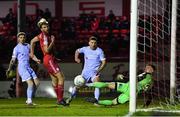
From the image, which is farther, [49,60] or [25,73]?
[25,73]

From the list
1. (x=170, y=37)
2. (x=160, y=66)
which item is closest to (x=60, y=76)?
(x=170, y=37)

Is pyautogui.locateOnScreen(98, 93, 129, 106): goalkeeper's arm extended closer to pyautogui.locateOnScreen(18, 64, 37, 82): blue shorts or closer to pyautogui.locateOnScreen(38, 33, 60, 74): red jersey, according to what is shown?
pyautogui.locateOnScreen(38, 33, 60, 74): red jersey

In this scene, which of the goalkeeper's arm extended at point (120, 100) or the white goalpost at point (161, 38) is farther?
the white goalpost at point (161, 38)

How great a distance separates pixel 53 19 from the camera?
27.1m

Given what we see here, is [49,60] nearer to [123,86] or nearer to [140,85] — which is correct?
[123,86]

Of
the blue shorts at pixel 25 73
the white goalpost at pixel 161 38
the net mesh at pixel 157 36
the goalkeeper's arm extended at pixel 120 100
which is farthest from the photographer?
the blue shorts at pixel 25 73

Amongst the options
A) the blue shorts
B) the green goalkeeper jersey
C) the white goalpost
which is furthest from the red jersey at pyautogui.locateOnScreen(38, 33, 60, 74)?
the white goalpost

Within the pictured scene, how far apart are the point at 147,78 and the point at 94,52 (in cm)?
223

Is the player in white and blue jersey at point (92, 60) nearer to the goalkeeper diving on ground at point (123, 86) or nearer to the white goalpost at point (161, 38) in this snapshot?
the white goalpost at point (161, 38)

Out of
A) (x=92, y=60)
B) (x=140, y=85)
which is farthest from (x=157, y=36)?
(x=140, y=85)

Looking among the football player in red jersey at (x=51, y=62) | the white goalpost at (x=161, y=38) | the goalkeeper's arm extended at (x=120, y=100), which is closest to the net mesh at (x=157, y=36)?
the white goalpost at (x=161, y=38)

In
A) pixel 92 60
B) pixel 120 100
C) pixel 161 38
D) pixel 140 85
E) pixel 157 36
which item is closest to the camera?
pixel 120 100

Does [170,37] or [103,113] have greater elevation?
[170,37]

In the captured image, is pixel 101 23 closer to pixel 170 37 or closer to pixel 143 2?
pixel 170 37
